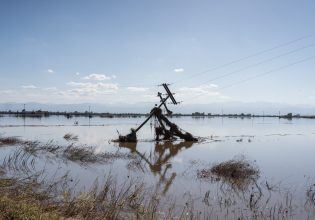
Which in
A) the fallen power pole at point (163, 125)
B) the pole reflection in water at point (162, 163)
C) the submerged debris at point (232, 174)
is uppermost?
the fallen power pole at point (163, 125)

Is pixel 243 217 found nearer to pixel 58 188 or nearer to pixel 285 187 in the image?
pixel 285 187

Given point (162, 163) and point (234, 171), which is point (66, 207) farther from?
point (162, 163)

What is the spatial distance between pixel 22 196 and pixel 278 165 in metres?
15.3

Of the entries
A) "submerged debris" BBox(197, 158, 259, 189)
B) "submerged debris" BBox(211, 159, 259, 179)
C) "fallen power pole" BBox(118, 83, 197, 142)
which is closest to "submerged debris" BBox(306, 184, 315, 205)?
"submerged debris" BBox(197, 158, 259, 189)

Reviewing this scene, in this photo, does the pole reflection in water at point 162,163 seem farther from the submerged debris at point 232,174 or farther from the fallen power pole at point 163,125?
the fallen power pole at point 163,125

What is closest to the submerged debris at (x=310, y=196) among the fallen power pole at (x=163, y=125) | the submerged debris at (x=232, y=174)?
the submerged debris at (x=232, y=174)

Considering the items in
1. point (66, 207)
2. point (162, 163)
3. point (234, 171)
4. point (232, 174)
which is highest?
point (66, 207)

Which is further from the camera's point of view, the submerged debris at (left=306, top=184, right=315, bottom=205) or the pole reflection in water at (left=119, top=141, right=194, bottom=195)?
the pole reflection in water at (left=119, top=141, right=194, bottom=195)

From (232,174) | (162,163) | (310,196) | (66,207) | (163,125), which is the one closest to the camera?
(66,207)

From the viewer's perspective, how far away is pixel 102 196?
10.5m

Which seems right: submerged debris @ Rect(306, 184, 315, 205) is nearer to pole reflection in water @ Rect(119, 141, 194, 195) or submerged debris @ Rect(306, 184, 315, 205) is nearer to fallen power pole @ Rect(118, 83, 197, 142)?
pole reflection in water @ Rect(119, 141, 194, 195)

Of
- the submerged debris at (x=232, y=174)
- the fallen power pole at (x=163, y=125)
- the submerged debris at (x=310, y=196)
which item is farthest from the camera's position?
the fallen power pole at (x=163, y=125)

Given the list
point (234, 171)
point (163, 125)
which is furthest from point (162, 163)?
point (163, 125)

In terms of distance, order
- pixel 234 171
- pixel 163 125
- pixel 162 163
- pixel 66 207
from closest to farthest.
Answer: pixel 66 207 → pixel 234 171 → pixel 162 163 → pixel 163 125
